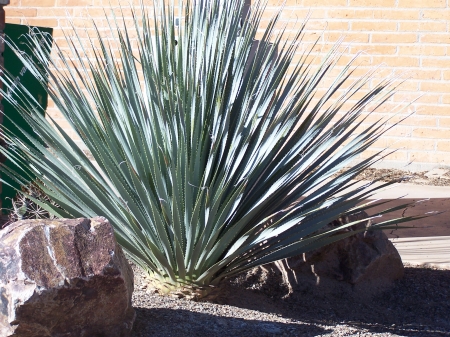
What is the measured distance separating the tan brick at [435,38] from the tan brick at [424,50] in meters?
0.05

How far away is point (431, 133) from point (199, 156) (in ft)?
16.4

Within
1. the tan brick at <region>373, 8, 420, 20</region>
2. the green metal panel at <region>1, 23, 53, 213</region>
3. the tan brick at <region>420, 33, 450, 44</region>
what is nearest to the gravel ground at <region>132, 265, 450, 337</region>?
the green metal panel at <region>1, 23, 53, 213</region>

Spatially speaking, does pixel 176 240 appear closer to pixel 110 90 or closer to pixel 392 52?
pixel 110 90

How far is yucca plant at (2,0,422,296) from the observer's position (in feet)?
9.64

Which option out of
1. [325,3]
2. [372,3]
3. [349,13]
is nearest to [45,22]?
[325,3]

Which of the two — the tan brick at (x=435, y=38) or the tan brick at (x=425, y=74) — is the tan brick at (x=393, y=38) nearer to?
the tan brick at (x=435, y=38)

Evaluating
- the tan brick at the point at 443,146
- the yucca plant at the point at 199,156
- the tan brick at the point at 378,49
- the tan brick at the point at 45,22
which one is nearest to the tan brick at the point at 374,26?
the tan brick at the point at 378,49

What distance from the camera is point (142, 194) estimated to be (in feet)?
9.46

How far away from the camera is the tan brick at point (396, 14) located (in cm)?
718

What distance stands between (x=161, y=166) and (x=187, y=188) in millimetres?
262

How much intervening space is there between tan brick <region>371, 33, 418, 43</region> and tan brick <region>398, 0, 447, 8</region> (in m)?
0.31

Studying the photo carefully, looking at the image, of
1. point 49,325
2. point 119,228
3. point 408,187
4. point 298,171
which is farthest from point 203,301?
point 408,187

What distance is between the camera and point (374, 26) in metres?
7.29

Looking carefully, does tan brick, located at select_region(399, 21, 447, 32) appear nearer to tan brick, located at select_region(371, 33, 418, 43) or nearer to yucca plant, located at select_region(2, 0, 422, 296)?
tan brick, located at select_region(371, 33, 418, 43)
